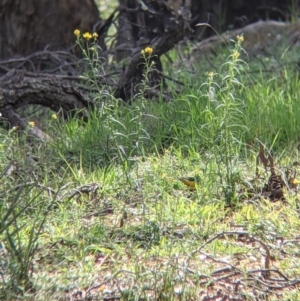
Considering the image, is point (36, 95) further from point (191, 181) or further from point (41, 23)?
point (41, 23)

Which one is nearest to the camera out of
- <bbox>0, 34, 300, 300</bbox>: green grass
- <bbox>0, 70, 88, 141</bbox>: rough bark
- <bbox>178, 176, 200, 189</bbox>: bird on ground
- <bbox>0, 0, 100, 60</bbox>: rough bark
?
<bbox>0, 34, 300, 300</bbox>: green grass

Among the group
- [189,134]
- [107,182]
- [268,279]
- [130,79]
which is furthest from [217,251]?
[130,79]

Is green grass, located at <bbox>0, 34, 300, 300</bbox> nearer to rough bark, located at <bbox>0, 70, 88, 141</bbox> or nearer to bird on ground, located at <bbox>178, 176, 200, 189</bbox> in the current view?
bird on ground, located at <bbox>178, 176, 200, 189</bbox>

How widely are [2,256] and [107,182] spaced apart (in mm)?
960

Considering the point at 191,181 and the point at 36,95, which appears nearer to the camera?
the point at 191,181

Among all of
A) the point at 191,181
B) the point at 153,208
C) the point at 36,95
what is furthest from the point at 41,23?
the point at 153,208

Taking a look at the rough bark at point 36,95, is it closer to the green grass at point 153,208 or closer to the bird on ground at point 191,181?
the green grass at point 153,208

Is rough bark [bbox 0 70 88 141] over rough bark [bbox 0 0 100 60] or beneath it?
over

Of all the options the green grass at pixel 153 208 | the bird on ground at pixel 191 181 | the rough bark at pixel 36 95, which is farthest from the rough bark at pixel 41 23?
the bird on ground at pixel 191 181

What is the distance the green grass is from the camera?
337 cm

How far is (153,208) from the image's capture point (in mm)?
4023

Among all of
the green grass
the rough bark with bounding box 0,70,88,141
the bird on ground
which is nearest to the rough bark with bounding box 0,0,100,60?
the rough bark with bounding box 0,70,88,141

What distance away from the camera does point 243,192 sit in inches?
165

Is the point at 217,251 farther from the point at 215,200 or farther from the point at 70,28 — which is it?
the point at 70,28
